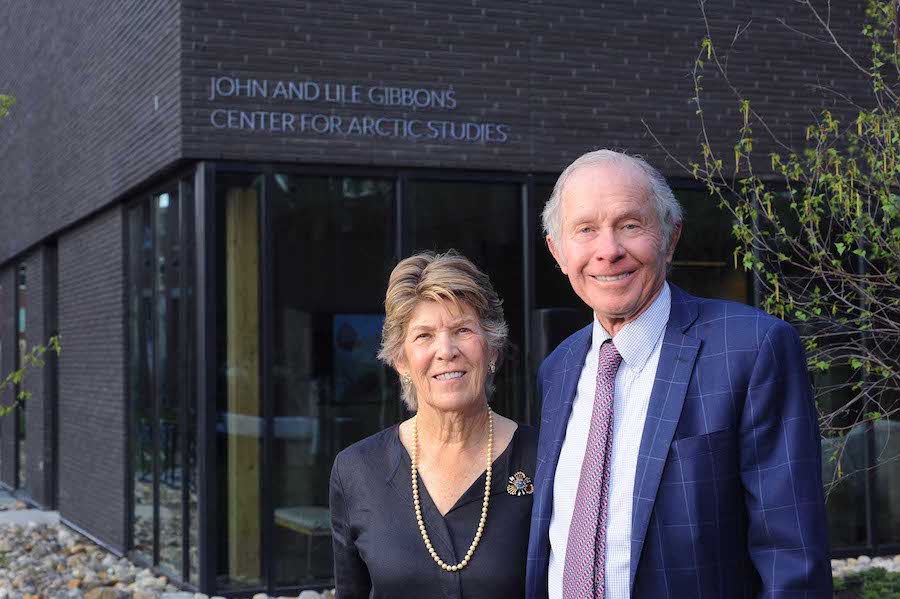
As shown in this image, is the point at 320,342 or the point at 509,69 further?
the point at 509,69

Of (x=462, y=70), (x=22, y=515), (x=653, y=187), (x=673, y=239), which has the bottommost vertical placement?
(x=22, y=515)

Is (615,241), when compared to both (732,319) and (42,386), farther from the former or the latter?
(42,386)

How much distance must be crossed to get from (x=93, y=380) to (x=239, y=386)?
370 cm

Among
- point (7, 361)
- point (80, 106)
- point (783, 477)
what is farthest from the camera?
point (7, 361)

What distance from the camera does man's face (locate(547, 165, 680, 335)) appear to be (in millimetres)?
2654

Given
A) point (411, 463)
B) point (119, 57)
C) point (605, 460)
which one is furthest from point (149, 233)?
point (605, 460)

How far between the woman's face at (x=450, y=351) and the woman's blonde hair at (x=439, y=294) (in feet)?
0.08

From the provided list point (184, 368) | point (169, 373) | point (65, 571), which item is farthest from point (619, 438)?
point (65, 571)

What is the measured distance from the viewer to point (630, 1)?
9070 mm

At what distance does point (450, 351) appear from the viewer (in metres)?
3.16

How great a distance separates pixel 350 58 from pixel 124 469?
169 inches

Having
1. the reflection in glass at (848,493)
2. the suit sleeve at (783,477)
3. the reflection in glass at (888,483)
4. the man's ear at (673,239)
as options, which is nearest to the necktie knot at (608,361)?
the man's ear at (673,239)

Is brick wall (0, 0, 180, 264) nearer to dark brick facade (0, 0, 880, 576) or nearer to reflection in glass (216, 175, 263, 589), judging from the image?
dark brick facade (0, 0, 880, 576)

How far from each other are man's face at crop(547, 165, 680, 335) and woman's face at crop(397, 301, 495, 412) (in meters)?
0.56
